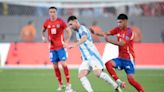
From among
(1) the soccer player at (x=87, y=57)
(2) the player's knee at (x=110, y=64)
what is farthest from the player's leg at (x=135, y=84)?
(2) the player's knee at (x=110, y=64)

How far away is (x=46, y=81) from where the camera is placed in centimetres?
2214

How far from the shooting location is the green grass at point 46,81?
1933 cm

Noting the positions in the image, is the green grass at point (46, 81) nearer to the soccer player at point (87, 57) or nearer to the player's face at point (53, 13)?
the player's face at point (53, 13)

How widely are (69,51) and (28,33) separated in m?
4.02

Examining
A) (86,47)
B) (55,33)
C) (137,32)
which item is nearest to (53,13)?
(55,33)

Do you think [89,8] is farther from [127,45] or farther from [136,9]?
[127,45]

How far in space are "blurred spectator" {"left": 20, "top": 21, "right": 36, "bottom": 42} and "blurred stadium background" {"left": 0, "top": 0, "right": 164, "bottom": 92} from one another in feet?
1.93

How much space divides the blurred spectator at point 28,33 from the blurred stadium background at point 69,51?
0.59 meters

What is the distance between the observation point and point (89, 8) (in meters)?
33.6

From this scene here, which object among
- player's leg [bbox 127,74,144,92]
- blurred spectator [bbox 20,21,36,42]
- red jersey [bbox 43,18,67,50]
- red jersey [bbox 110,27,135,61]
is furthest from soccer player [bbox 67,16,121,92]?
blurred spectator [bbox 20,21,36,42]

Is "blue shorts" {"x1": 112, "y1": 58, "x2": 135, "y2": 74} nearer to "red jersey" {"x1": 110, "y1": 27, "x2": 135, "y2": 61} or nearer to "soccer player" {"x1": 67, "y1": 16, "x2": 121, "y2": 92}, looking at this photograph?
"red jersey" {"x1": 110, "y1": 27, "x2": 135, "y2": 61}

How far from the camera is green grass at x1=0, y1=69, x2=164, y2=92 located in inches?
761

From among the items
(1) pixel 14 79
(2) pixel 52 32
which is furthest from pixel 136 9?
(2) pixel 52 32

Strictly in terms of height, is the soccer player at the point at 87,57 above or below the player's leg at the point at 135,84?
above
